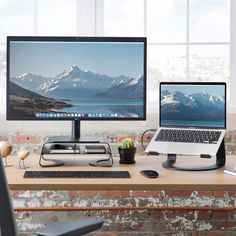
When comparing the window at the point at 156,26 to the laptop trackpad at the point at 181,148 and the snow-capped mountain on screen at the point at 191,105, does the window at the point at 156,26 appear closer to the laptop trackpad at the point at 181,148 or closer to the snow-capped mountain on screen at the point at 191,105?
the snow-capped mountain on screen at the point at 191,105

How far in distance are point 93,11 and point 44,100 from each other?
2.42 feet

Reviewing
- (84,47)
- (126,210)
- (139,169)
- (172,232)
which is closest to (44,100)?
(84,47)

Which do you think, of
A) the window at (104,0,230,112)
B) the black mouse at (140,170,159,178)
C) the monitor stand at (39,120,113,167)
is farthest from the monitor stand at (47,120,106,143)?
the window at (104,0,230,112)

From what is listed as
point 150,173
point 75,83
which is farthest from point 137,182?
point 75,83

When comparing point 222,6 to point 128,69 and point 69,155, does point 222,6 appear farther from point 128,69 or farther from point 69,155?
point 69,155

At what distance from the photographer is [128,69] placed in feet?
8.86

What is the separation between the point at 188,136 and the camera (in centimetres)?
266

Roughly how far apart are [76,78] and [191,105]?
0.59 metres

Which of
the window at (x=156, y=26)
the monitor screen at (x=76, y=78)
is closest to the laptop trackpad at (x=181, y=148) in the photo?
the monitor screen at (x=76, y=78)

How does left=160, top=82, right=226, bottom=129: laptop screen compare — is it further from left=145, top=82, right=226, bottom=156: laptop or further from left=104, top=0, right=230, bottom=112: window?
left=104, top=0, right=230, bottom=112: window

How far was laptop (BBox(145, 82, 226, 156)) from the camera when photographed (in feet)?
8.58

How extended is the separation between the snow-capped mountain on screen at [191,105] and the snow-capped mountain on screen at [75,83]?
169 mm

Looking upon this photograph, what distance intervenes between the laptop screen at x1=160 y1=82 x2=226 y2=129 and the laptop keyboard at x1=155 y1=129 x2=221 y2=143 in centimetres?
4

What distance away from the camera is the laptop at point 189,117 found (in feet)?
8.58
